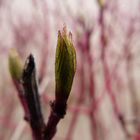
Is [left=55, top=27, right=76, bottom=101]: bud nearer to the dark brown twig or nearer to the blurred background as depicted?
the dark brown twig

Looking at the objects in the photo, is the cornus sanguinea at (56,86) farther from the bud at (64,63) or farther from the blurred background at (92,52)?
the blurred background at (92,52)

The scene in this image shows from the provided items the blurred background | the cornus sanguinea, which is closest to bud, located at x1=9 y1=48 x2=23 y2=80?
the cornus sanguinea

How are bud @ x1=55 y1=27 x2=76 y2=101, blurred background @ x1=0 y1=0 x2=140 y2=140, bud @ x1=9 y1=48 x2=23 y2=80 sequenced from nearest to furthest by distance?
bud @ x1=55 y1=27 x2=76 y2=101 < bud @ x1=9 y1=48 x2=23 y2=80 < blurred background @ x1=0 y1=0 x2=140 y2=140

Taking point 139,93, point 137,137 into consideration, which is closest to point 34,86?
point 137,137

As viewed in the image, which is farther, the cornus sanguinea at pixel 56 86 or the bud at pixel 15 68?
the bud at pixel 15 68

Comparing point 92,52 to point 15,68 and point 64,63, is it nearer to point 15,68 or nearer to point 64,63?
point 15,68

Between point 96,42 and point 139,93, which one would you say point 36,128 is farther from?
point 139,93

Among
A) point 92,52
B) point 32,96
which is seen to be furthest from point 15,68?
point 92,52

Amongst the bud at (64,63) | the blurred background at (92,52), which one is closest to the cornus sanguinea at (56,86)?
the bud at (64,63)
